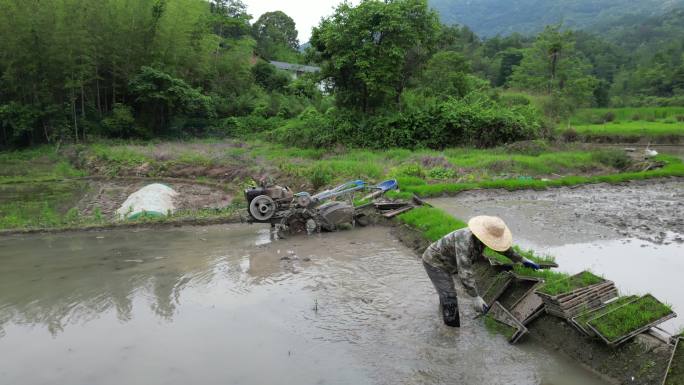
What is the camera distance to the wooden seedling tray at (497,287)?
6022mm

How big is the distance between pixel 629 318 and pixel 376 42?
1955 centimetres

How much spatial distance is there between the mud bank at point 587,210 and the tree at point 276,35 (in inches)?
1926

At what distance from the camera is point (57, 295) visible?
23.1 ft

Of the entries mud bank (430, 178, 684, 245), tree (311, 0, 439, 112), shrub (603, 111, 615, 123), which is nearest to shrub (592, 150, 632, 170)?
mud bank (430, 178, 684, 245)

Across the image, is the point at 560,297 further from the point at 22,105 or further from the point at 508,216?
the point at 22,105

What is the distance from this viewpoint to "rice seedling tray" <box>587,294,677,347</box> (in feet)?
14.6

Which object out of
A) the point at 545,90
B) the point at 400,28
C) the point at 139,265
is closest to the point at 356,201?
the point at 139,265

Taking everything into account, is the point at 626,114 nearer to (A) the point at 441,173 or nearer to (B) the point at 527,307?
(A) the point at 441,173

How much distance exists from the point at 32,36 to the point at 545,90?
33.9m

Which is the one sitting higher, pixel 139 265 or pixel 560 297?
pixel 560 297

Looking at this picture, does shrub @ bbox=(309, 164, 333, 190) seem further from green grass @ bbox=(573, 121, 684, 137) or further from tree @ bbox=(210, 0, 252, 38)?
tree @ bbox=(210, 0, 252, 38)

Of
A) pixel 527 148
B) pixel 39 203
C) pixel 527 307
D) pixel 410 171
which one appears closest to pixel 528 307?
pixel 527 307

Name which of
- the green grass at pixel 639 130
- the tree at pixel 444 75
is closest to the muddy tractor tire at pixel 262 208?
the tree at pixel 444 75

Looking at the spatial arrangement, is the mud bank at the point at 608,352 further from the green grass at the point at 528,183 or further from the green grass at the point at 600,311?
the green grass at the point at 528,183
